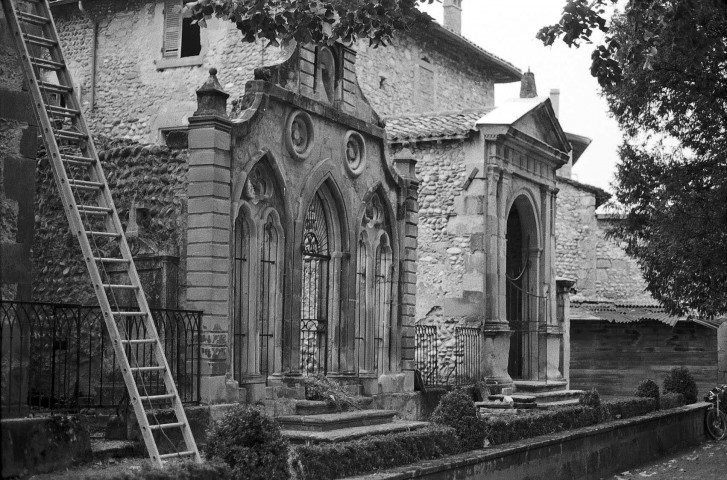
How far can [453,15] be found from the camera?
31203 mm

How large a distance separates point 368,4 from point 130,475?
7.45 metres

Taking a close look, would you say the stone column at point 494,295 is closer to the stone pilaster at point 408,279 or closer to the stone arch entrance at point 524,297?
the stone arch entrance at point 524,297

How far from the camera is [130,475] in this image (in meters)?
7.31

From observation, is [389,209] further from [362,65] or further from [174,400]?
[362,65]


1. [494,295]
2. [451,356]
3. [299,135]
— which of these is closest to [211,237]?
[299,135]

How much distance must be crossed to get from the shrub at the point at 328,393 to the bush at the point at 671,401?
903 centimetres

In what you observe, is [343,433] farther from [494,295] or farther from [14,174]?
[494,295]

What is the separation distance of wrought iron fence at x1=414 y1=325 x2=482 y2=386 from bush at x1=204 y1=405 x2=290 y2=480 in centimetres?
1065

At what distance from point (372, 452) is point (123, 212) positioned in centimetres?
415

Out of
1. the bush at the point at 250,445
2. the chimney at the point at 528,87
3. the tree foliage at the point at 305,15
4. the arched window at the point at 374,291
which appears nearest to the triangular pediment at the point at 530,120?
the chimney at the point at 528,87

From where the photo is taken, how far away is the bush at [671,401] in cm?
2080

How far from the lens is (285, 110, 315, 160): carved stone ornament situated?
13.4m

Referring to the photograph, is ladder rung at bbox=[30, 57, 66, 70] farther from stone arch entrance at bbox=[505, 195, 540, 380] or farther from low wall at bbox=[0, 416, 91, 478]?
stone arch entrance at bbox=[505, 195, 540, 380]

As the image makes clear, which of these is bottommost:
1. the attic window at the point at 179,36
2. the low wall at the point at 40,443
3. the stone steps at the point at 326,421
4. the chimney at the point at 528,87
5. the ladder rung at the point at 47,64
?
the stone steps at the point at 326,421
